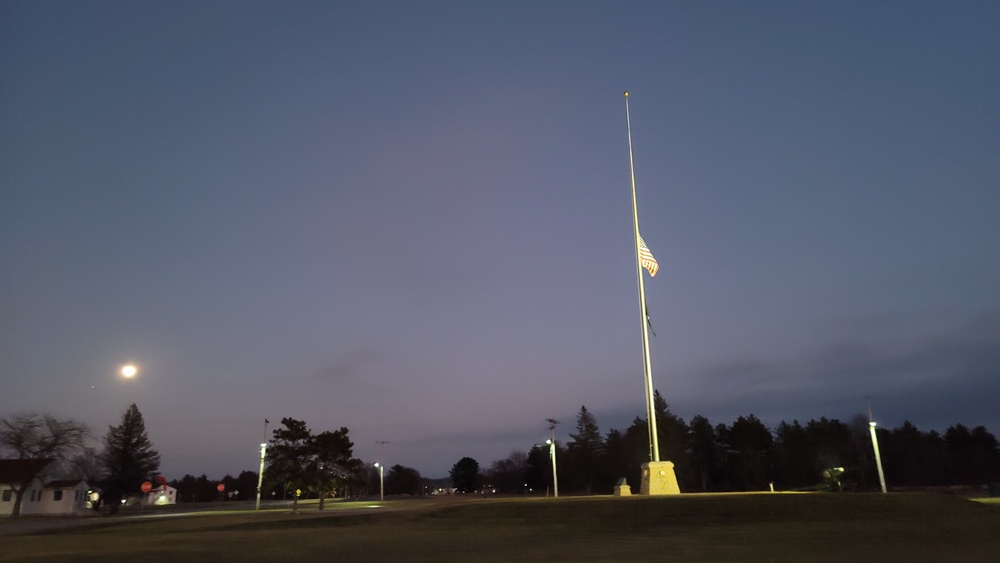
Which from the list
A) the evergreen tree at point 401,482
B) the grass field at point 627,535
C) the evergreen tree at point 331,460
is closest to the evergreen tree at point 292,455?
the evergreen tree at point 331,460

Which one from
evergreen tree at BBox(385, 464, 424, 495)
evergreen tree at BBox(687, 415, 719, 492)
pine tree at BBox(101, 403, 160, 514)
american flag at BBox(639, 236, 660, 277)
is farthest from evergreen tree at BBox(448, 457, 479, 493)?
american flag at BBox(639, 236, 660, 277)

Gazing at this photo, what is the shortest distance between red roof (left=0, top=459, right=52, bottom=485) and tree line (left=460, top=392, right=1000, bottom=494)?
59536 mm

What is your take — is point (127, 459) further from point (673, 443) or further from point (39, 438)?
point (673, 443)

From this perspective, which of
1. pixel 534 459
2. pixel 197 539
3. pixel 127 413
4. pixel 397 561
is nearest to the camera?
pixel 397 561

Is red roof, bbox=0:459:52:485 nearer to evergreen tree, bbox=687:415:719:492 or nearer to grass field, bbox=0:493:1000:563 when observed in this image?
grass field, bbox=0:493:1000:563

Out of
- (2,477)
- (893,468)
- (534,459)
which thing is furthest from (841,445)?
(2,477)

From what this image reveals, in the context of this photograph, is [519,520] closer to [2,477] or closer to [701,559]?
[701,559]

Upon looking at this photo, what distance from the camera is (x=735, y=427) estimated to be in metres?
88.0

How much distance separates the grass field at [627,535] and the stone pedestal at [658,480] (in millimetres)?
5952

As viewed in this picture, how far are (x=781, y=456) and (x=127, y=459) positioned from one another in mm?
74441

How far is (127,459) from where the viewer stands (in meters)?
63.7

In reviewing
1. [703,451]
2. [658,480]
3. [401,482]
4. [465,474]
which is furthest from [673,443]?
[401,482]

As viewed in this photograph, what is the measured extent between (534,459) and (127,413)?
62.9 m

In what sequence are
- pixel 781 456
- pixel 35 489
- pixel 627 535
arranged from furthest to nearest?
pixel 781 456
pixel 35 489
pixel 627 535
